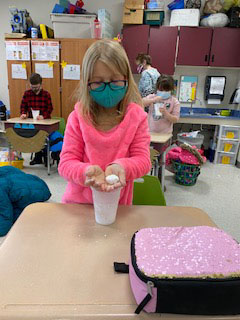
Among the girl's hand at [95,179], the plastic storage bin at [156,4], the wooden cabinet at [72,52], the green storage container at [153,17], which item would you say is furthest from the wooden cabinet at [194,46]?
the girl's hand at [95,179]

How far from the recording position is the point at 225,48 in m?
4.27

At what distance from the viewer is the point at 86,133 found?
0.97m

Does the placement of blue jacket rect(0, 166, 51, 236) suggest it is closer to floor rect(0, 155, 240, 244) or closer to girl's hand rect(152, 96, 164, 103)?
floor rect(0, 155, 240, 244)

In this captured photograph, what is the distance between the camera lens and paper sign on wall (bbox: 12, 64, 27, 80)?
175 inches

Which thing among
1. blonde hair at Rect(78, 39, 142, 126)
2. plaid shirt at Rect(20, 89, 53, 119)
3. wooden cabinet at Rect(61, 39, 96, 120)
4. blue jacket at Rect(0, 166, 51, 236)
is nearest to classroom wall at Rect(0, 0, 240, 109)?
wooden cabinet at Rect(61, 39, 96, 120)

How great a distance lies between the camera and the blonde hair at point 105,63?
36.0 inches

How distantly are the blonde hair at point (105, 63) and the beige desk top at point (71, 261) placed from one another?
383mm

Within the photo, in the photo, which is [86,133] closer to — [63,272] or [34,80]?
[63,272]

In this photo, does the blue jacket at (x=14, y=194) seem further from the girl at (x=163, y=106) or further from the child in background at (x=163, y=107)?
the girl at (x=163, y=106)

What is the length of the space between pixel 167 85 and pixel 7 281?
2463 millimetres

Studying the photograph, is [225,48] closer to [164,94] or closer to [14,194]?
[164,94]

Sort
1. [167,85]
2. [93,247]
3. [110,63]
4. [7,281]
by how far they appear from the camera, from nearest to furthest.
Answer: [7,281] → [93,247] → [110,63] → [167,85]

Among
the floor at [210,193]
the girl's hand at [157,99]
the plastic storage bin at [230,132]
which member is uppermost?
the girl's hand at [157,99]

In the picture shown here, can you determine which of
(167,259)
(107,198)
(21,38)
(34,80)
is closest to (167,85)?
(34,80)
